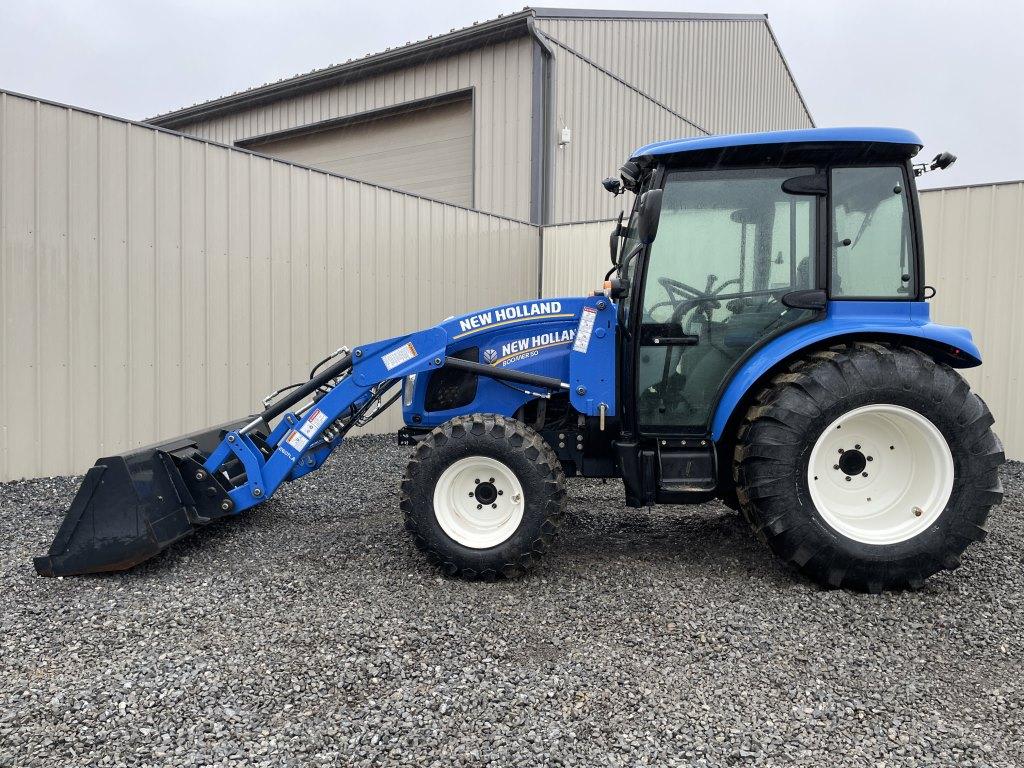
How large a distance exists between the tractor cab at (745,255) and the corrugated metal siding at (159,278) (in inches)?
173

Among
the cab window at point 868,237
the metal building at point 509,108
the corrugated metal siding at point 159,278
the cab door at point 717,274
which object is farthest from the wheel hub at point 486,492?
the metal building at point 509,108

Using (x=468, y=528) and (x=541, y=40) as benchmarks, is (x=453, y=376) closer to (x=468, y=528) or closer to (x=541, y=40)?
(x=468, y=528)

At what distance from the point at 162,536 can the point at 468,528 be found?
60.9 inches

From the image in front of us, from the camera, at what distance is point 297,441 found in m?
3.67

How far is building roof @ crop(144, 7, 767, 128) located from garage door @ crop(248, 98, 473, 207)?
784mm

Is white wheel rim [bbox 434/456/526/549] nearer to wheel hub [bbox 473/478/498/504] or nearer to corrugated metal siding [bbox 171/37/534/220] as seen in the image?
wheel hub [bbox 473/478/498/504]

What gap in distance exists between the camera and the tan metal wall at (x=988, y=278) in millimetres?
6664

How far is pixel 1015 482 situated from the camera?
596 centimetres

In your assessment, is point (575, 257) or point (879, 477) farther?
point (575, 257)

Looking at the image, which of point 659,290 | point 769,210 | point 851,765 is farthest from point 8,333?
point 851,765

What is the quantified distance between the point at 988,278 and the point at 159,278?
792cm

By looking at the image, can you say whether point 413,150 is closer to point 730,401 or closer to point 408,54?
point 408,54

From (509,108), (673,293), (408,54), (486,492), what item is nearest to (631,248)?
(673,293)

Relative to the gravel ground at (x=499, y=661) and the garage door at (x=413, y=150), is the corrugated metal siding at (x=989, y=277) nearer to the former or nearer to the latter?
the gravel ground at (x=499, y=661)
